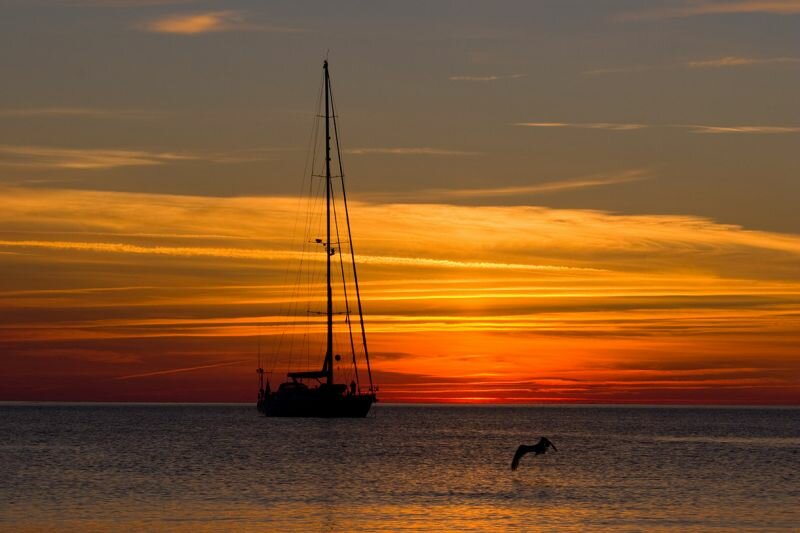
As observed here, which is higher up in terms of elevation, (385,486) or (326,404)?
(326,404)

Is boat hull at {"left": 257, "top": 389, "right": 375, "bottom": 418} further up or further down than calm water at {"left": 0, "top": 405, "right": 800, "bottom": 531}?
further up

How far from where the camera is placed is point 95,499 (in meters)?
58.1

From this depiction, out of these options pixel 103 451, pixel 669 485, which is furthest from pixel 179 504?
pixel 103 451

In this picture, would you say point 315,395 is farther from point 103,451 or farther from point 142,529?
point 142,529

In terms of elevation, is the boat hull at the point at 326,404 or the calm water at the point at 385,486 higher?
the boat hull at the point at 326,404

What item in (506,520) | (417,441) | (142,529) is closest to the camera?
(142,529)

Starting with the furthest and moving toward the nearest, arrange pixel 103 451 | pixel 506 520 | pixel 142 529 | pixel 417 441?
Answer: pixel 417 441 < pixel 103 451 < pixel 506 520 < pixel 142 529

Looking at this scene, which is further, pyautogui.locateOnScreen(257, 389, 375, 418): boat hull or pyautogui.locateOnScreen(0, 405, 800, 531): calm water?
pyautogui.locateOnScreen(257, 389, 375, 418): boat hull

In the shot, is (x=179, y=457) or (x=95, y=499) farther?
(x=179, y=457)

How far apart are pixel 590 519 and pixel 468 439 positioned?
268ft

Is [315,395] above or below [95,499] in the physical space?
above

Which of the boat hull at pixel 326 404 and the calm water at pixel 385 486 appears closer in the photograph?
the calm water at pixel 385 486

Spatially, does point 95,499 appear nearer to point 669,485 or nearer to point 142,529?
point 142,529

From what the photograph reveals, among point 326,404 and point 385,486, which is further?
point 326,404
